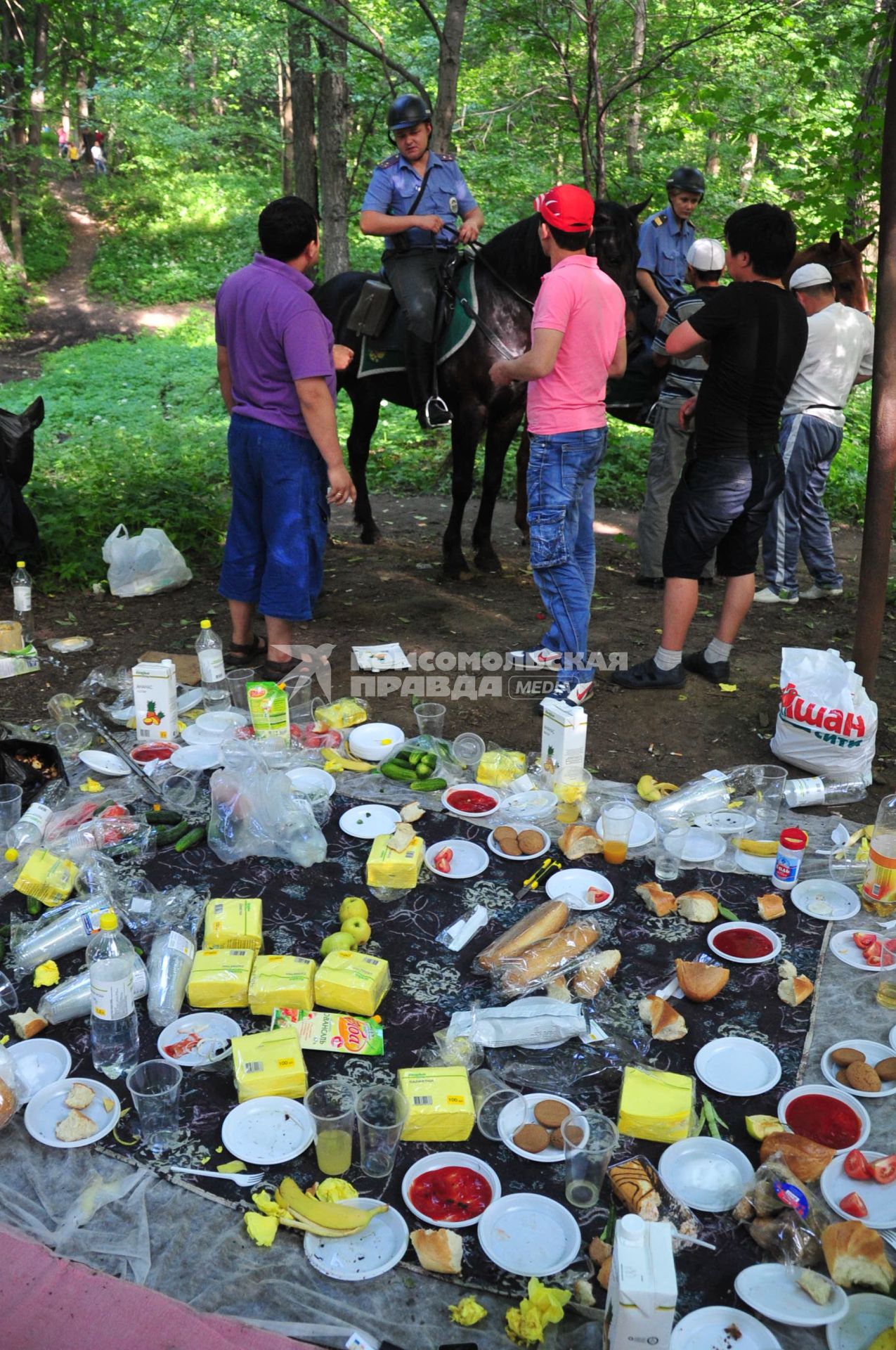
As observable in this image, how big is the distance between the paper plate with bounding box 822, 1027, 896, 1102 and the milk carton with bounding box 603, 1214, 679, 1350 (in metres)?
0.93

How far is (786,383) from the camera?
4.36 meters

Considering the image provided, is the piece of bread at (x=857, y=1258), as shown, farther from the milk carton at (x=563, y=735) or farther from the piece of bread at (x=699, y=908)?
the milk carton at (x=563, y=735)

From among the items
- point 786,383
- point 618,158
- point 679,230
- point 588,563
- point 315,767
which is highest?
point 618,158

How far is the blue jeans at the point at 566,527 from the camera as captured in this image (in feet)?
14.5

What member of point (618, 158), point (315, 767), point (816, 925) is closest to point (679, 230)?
point (315, 767)

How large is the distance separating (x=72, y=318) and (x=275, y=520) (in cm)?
1476

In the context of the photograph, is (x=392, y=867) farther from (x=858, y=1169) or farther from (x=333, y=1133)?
(x=858, y=1169)

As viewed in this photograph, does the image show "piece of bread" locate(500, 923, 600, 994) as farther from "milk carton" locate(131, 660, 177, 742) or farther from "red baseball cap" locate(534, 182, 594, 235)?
"red baseball cap" locate(534, 182, 594, 235)

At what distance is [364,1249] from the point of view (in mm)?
2068

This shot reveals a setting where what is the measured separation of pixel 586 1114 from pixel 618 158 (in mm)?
14488

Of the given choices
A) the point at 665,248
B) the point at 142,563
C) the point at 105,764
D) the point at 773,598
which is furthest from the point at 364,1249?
the point at 665,248

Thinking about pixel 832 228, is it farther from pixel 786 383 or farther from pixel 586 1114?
pixel 586 1114

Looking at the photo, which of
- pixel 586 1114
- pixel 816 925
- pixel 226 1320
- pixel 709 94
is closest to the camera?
pixel 226 1320

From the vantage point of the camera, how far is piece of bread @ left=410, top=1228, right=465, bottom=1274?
2012 millimetres
